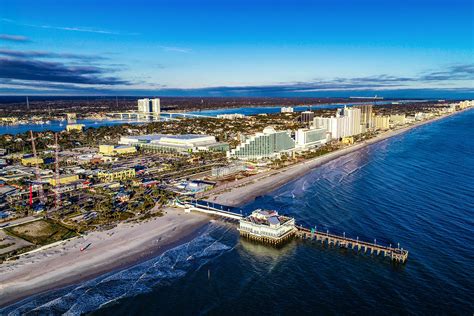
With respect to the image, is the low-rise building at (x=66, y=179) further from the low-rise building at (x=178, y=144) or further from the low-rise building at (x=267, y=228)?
the low-rise building at (x=267, y=228)

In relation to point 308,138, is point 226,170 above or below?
below

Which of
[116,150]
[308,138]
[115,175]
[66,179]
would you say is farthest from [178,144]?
[66,179]

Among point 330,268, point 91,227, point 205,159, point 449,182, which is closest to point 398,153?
point 449,182

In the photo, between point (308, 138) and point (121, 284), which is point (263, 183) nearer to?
point (121, 284)

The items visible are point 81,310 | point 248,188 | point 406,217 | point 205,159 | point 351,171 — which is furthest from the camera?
point 205,159

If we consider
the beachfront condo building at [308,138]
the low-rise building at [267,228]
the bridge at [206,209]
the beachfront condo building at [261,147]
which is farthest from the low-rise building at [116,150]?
the low-rise building at [267,228]

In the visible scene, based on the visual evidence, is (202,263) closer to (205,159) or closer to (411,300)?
(411,300)
